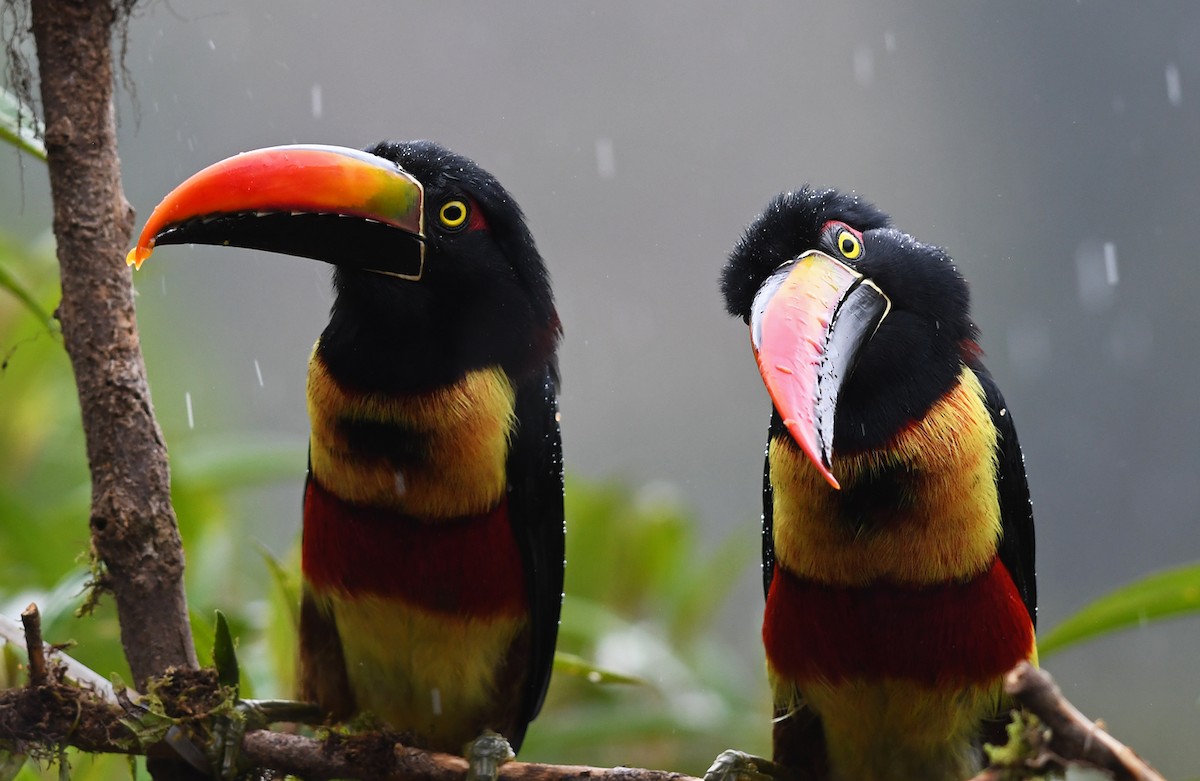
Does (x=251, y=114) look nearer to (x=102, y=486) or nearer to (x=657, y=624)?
(x=657, y=624)

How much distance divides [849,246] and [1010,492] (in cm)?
50

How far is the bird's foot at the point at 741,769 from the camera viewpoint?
218 centimetres

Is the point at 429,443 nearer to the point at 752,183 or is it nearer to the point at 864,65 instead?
the point at 752,183

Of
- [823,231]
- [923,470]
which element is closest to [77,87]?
[823,231]

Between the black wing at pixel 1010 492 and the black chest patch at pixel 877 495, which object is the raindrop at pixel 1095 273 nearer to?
the black wing at pixel 1010 492

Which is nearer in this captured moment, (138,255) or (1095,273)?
(138,255)

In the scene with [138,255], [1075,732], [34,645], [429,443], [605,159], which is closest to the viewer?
[1075,732]

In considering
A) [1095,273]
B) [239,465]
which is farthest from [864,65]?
[239,465]

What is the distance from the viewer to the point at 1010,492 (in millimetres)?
2246

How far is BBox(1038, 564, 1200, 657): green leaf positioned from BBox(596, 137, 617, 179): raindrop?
5.02 meters

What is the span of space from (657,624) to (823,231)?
2121mm

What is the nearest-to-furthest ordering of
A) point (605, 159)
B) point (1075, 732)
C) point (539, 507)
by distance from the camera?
point (1075, 732), point (539, 507), point (605, 159)

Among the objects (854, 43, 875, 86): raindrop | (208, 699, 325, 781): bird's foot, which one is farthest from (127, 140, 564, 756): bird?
(854, 43, 875, 86): raindrop

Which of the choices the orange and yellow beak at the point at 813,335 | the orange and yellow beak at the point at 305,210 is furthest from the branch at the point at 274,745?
the orange and yellow beak at the point at 305,210
